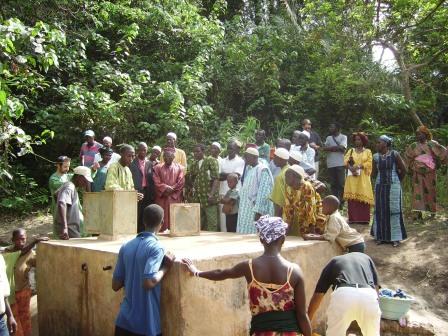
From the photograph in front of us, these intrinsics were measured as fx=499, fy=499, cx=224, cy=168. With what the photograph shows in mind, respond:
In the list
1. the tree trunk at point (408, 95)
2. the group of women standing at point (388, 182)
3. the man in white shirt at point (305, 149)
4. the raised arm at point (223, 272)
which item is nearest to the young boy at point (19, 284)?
the raised arm at point (223, 272)

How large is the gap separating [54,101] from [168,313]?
920 cm

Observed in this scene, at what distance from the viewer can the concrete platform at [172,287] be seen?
4.08 m

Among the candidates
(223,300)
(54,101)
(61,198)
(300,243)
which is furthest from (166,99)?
(223,300)

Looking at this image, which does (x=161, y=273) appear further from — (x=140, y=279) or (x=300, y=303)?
(x=300, y=303)

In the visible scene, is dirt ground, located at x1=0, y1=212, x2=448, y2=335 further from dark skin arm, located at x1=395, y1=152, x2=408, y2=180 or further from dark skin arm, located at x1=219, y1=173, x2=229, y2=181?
dark skin arm, located at x1=219, y1=173, x2=229, y2=181

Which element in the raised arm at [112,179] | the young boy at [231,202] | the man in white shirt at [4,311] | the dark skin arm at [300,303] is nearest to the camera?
the dark skin arm at [300,303]

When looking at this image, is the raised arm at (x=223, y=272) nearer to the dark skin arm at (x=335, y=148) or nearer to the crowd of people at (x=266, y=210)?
the crowd of people at (x=266, y=210)

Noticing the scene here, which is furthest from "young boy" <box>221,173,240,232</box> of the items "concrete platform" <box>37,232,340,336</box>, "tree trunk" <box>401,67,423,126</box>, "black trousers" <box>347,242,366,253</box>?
"tree trunk" <box>401,67,423,126</box>

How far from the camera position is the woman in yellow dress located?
8.76 m

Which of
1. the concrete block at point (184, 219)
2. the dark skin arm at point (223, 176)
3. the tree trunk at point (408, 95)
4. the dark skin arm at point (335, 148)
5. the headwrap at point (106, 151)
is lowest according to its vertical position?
the concrete block at point (184, 219)

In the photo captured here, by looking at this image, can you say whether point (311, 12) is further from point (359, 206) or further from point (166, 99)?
point (359, 206)

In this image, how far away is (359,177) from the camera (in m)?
8.83

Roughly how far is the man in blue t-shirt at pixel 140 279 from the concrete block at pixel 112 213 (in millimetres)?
1737

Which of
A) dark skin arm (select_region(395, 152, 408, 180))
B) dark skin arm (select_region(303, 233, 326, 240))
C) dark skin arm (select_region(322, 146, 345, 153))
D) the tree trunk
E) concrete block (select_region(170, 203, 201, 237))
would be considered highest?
the tree trunk
